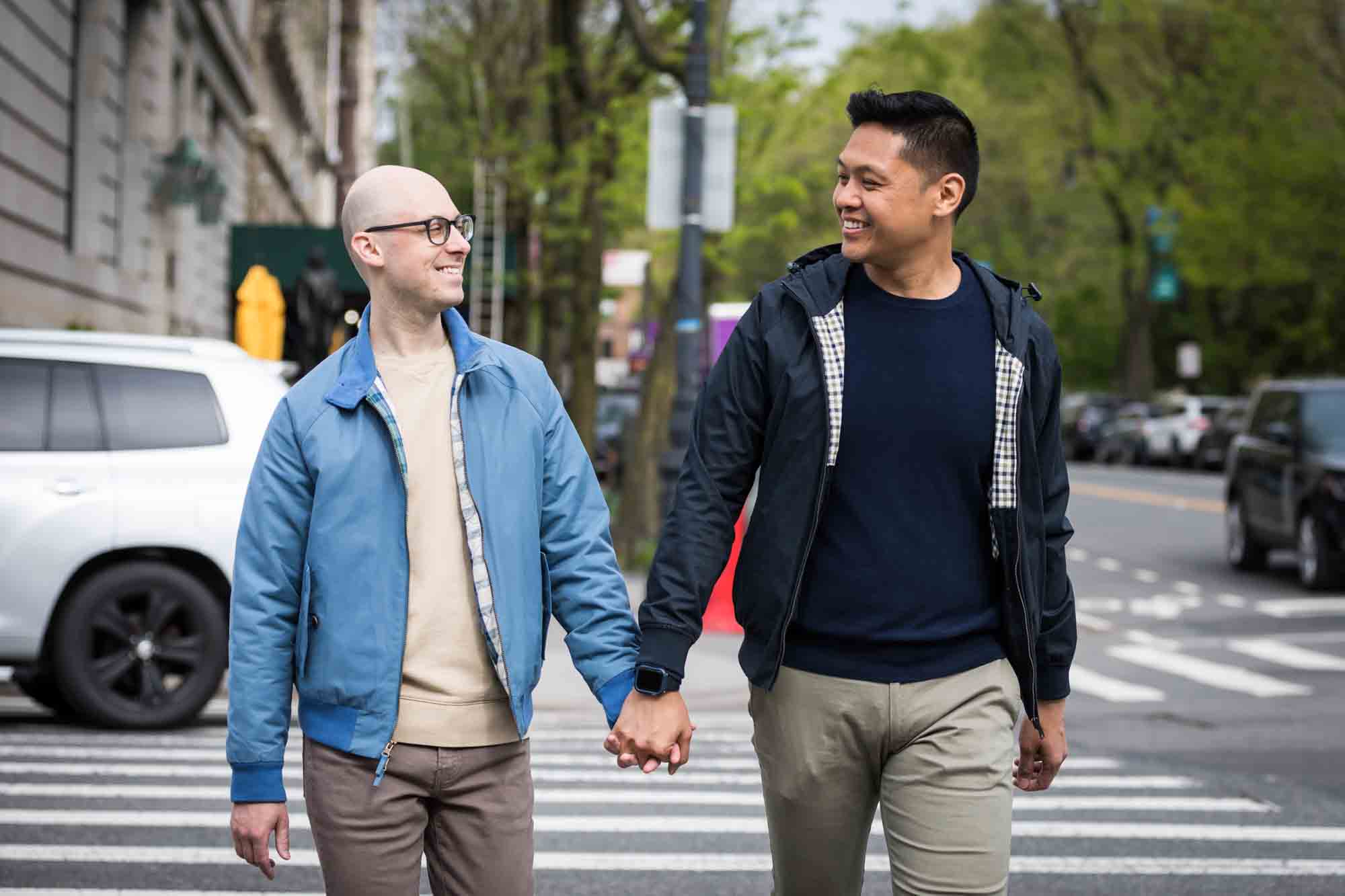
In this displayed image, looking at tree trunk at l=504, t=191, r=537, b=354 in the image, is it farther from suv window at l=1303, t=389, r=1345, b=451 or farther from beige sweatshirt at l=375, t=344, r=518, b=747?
beige sweatshirt at l=375, t=344, r=518, b=747

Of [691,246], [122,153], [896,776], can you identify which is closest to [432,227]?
[896,776]

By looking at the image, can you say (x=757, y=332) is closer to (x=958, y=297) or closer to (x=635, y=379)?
(x=958, y=297)

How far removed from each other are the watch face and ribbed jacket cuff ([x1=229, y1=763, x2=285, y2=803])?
2.15 ft

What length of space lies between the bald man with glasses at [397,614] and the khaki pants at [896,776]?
1.62 ft

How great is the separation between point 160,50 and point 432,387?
2310cm

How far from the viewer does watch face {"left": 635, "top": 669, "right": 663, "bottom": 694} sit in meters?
3.59

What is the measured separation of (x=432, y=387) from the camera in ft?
11.8

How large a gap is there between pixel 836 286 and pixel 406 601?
101 cm

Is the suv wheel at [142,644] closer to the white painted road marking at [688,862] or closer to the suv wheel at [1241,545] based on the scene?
the white painted road marking at [688,862]

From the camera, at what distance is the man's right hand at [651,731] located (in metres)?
3.58

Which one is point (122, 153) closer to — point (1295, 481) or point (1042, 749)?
point (1295, 481)

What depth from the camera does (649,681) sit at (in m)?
3.60

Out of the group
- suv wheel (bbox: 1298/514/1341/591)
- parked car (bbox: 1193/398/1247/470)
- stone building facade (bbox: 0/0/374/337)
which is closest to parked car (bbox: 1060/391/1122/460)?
parked car (bbox: 1193/398/1247/470)

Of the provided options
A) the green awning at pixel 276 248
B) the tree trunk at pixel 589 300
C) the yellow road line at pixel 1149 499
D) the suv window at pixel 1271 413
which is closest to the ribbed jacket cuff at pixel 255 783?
the suv window at pixel 1271 413
